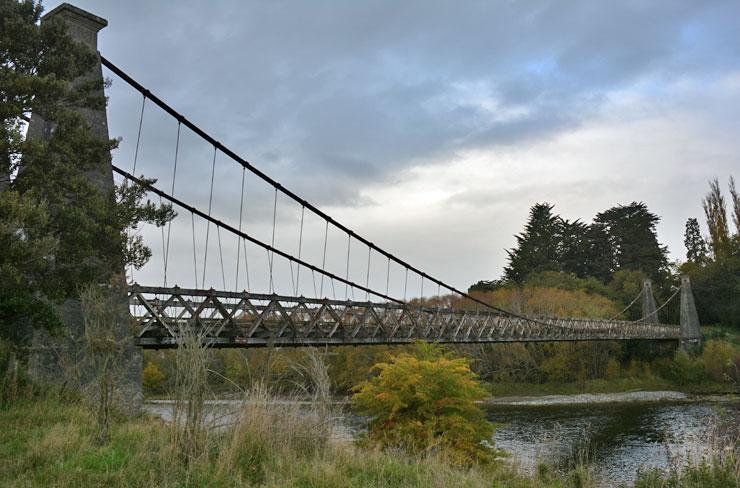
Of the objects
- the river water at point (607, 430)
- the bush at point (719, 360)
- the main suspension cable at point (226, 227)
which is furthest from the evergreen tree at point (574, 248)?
the main suspension cable at point (226, 227)

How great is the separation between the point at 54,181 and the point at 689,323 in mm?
52720

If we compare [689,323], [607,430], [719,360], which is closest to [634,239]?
[689,323]

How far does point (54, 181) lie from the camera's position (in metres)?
10.4

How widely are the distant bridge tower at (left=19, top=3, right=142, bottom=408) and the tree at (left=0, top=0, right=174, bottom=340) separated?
0.61 m

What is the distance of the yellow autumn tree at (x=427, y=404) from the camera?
Result: 1392 centimetres

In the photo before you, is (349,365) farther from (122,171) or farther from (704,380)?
(122,171)

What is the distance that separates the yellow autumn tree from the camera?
45.7 ft

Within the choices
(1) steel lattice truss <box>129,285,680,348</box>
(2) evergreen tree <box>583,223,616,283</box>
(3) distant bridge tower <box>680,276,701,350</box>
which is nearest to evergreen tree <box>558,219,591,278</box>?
(2) evergreen tree <box>583,223,616,283</box>

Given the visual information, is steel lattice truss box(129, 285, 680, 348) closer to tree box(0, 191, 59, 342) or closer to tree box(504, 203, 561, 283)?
tree box(0, 191, 59, 342)

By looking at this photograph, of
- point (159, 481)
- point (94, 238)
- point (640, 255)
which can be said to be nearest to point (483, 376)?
point (640, 255)

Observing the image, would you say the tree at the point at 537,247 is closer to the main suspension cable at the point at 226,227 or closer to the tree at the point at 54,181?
the main suspension cable at the point at 226,227

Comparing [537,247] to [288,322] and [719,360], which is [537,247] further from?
[288,322]

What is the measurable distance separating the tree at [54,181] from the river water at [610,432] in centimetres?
1025

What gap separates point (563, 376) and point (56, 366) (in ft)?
137
